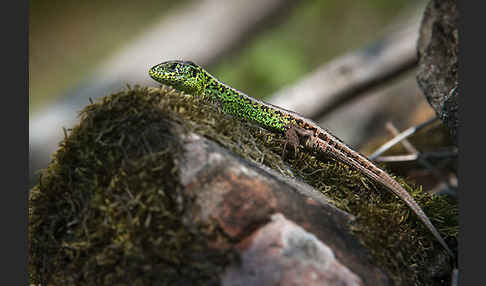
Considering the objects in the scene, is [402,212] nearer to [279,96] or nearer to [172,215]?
[172,215]

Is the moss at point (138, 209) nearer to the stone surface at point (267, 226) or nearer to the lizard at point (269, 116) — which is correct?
the stone surface at point (267, 226)

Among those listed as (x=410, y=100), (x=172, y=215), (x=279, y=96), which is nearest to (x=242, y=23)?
(x=279, y=96)

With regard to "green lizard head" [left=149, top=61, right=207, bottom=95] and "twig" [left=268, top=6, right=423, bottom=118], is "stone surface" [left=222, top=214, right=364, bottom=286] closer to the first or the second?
"green lizard head" [left=149, top=61, right=207, bottom=95]

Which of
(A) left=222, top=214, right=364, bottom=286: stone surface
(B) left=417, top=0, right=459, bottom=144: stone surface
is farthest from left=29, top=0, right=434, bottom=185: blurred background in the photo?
(A) left=222, top=214, right=364, bottom=286: stone surface

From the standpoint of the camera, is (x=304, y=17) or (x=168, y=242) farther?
(x=304, y=17)

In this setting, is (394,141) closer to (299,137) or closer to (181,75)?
(299,137)

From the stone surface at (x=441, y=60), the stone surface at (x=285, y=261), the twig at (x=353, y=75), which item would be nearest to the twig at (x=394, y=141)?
the stone surface at (x=441, y=60)

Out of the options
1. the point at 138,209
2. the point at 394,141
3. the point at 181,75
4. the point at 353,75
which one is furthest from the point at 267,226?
the point at 353,75
